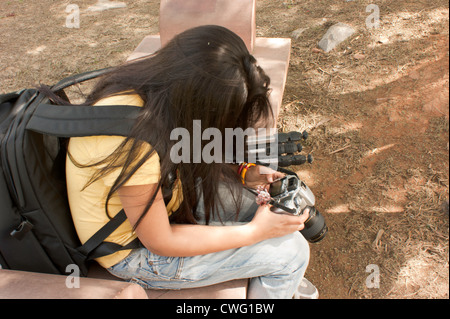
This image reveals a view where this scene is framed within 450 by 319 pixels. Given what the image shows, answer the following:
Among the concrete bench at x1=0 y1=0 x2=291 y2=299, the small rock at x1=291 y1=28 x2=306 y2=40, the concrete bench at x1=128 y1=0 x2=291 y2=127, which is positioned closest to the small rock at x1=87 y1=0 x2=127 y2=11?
the concrete bench at x1=0 y1=0 x2=291 y2=299

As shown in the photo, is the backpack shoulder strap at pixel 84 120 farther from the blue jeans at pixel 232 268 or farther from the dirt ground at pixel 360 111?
the dirt ground at pixel 360 111

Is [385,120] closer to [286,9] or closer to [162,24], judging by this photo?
[162,24]

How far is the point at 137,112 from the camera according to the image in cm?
117

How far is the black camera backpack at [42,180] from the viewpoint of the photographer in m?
1.13

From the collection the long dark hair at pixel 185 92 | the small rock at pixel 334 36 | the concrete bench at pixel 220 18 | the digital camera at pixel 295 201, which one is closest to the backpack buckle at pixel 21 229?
the long dark hair at pixel 185 92

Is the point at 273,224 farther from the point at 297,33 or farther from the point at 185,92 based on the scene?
the point at 297,33

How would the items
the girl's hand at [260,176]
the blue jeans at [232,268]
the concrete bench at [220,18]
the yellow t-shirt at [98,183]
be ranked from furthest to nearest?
the concrete bench at [220,18], the girl's hand at [260,176], the blue jeans at [232,268], the yellow t-shirt at [98,183]

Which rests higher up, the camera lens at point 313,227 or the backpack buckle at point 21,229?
the backpack buckle at point 21,229

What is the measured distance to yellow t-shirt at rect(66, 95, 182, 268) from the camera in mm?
1159

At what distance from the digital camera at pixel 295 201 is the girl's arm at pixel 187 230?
0.04m

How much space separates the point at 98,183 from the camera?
125 cm

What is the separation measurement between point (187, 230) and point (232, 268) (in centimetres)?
23

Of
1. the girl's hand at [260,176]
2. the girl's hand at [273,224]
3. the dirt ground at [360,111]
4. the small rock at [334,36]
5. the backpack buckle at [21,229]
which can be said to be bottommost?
the dirt ground at [360,111]

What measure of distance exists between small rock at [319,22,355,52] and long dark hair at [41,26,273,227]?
2635mm
